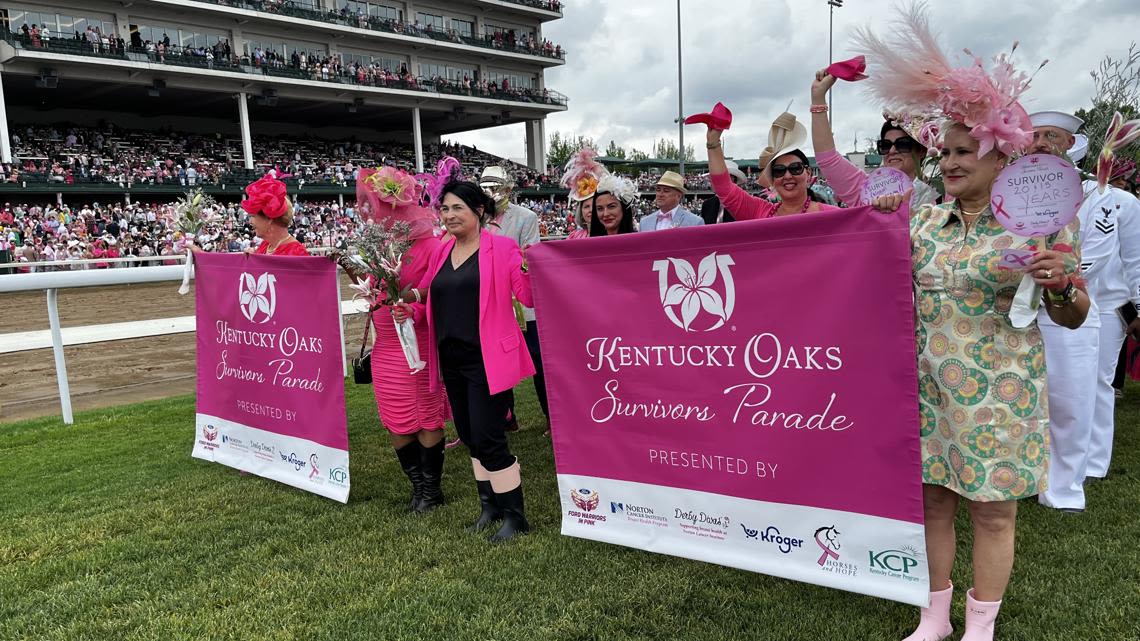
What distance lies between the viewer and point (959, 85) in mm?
2338

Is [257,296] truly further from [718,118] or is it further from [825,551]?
[825,551]

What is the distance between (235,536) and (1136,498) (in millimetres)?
4594

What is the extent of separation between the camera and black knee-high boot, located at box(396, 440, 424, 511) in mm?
4305

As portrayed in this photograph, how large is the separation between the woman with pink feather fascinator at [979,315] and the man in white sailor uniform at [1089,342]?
3.18ft

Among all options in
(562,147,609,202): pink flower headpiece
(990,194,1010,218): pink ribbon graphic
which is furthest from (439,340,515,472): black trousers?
(990,194,1010,218): pink ribbon graphic

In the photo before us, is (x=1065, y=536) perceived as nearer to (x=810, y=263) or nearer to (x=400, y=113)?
(x=810, y=263)

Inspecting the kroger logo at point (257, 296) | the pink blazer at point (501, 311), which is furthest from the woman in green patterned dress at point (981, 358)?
the kroger logo at point (257, 296)

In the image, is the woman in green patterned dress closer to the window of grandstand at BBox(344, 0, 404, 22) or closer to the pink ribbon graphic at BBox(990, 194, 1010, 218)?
the pink ribbon graphic at BBox(990, 194, 1010, 218)

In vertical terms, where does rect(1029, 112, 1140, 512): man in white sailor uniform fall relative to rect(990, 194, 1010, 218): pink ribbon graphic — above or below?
below

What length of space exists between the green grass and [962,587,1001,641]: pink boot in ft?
0.56

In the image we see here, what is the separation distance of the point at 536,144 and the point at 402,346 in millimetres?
59460

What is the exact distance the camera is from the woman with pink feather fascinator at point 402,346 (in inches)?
163

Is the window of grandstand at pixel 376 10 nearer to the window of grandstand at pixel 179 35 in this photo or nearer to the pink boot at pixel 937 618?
the window of grandstand at pixel 179 35

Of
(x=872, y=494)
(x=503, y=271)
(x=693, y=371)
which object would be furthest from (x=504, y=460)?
(x=872, y=494)
